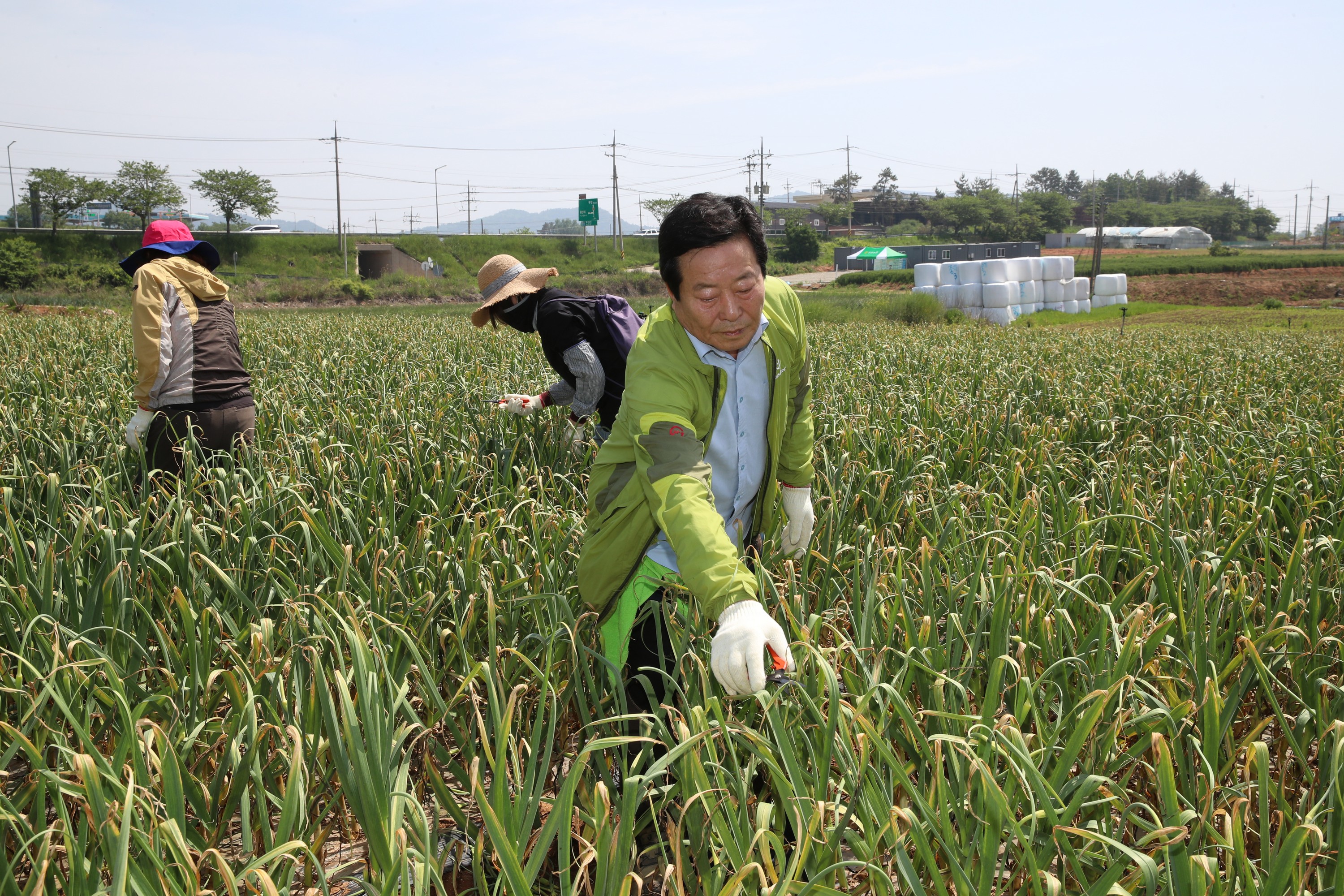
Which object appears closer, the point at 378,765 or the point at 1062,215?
the point at 378,765

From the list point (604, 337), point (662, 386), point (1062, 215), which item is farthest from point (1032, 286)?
point (1062, 215)

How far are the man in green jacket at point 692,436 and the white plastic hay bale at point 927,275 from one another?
27837 millimetres

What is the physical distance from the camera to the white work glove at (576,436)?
4469mm

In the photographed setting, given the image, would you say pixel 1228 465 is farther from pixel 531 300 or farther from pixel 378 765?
pixel 378 765

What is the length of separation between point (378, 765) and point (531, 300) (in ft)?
9.64

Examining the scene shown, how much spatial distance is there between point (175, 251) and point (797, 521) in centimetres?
327

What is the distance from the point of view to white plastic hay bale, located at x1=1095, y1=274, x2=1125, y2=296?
107 ft

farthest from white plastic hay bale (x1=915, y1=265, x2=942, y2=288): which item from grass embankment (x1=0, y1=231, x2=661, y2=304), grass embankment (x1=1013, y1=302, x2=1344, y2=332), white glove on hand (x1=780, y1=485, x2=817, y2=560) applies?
white glove on hand (x1=780, y1=485, x2=817, y2=560)

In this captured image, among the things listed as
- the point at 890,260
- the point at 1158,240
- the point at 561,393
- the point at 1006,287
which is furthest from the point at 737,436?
the point at 1158,240

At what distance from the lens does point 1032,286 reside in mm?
28391

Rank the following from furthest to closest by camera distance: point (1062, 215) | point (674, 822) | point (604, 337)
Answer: point (1062, 215) < point (604, 337) < point (674, 822)

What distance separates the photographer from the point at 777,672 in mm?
1866

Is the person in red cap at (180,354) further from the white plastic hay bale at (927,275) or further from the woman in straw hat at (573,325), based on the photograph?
the white plastic hay bale at (927,275)

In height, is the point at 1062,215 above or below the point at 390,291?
above
